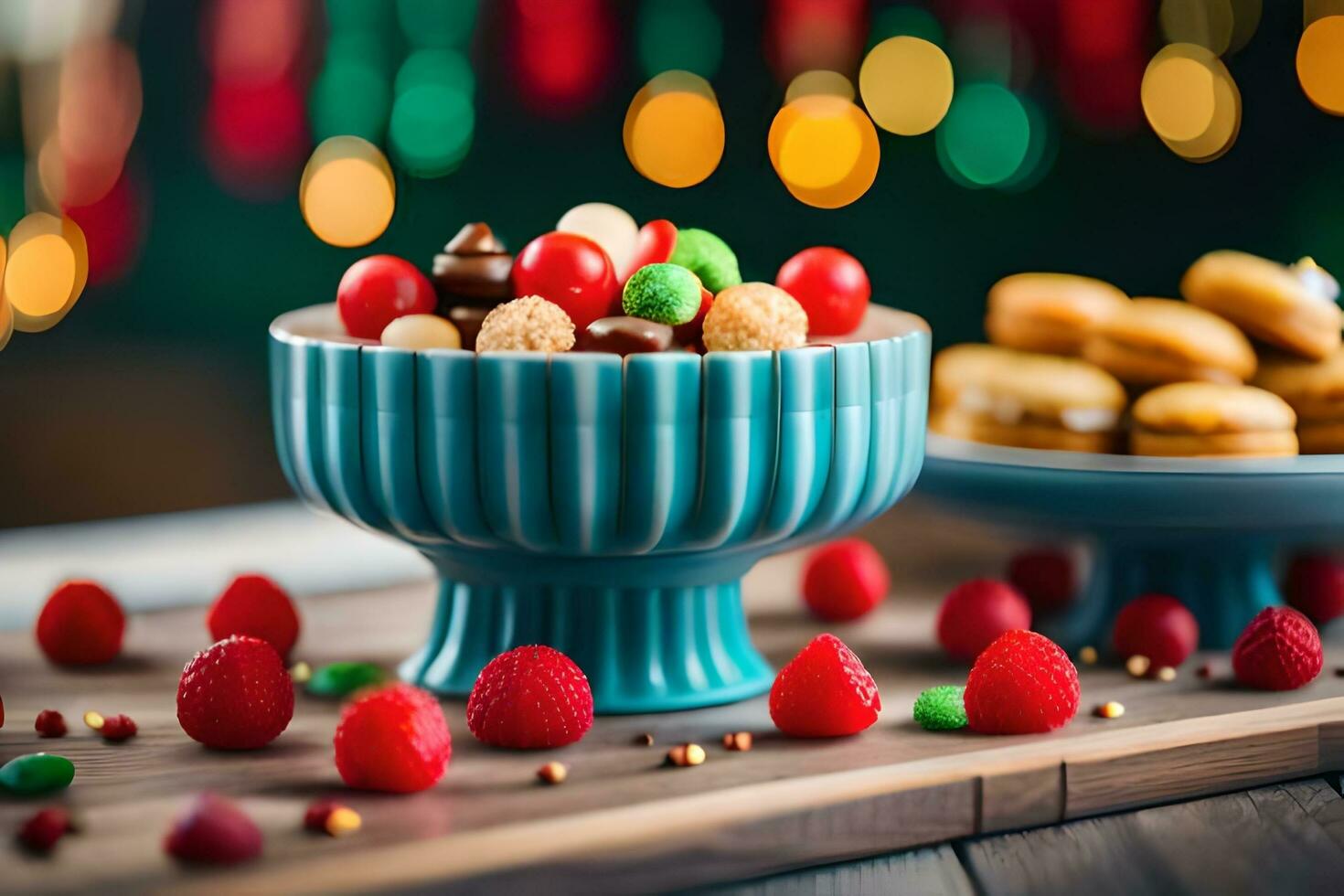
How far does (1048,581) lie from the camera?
45.5 inches

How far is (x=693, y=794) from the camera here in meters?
0.77

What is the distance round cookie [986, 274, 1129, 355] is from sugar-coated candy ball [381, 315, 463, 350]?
460 millimetres

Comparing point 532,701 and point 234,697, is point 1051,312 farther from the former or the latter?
point 234,697

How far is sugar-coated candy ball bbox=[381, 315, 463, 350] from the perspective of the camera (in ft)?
2.96

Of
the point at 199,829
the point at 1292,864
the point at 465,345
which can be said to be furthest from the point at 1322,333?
the point at 199,829

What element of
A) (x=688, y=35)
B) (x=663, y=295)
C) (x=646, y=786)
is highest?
(x=688, y=35)

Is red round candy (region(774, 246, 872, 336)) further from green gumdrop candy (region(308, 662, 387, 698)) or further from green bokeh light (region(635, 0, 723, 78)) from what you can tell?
green bokeh light (region(635, 0, 723, 78))

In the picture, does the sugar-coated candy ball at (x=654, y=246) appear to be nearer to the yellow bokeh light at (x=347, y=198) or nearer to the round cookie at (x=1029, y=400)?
the round cookie at (x=1029, y=400)

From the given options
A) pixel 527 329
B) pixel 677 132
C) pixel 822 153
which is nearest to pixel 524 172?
pixel 677 132

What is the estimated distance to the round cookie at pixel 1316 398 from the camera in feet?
3.55

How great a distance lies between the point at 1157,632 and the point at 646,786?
413 mm

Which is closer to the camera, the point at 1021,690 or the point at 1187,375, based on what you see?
the point at 1021,690

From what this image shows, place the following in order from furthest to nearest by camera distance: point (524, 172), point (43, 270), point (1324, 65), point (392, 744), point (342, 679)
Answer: point (524, 172) < point (43, 270) < point (1324, 65) < point (342, 679) < point (392, 744)

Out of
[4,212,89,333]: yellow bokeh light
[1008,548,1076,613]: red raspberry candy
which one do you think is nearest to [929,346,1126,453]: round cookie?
[1008,548,1076,613]: red raspberry candy
